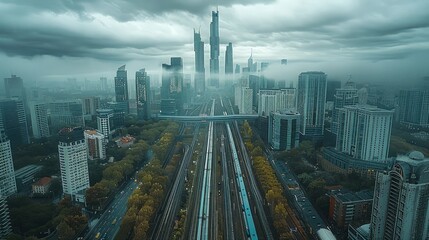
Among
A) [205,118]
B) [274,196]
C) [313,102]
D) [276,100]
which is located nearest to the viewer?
[274,196]

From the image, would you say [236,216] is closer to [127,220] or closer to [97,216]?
[127,220]

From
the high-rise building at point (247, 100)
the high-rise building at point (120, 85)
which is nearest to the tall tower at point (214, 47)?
the high-rise building at point (247, 100)

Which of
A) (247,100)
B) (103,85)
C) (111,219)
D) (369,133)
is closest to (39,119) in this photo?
(111,219)

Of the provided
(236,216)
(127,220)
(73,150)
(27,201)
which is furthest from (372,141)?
(27,201)

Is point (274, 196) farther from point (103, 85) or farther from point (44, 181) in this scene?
point (103, 85)

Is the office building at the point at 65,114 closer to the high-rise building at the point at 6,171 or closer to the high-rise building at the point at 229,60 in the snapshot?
the high-rise building at the point at 6,171

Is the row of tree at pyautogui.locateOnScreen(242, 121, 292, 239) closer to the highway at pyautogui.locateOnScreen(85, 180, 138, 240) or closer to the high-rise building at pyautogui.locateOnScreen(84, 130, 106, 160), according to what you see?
the highway at pyautogui.locateOnScreen(85, 180, 138, 240)

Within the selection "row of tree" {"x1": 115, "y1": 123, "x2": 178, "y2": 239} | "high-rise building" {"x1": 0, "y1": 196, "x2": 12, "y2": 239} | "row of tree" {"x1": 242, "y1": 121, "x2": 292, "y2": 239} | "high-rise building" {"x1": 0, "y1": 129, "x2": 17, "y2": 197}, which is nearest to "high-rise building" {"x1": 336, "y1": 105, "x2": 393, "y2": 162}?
"row of tree" {"x1": 242, "y1": 121, "x2": 292, "y2": 239}
